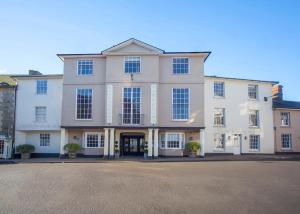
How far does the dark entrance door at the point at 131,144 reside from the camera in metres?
27.5

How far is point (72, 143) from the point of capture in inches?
1009

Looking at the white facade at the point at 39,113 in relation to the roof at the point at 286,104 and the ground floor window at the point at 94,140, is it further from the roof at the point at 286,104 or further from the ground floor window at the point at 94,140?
the roof at the point at 286,104

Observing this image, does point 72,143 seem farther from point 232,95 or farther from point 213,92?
point 232,95

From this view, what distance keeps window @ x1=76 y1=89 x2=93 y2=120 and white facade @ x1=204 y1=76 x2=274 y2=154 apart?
11.8 m

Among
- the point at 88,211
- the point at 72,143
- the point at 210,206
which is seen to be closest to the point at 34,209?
the point at 88,211

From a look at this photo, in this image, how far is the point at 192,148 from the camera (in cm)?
2511

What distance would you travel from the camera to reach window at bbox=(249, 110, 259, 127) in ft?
96.1

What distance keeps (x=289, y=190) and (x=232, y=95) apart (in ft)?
64.8

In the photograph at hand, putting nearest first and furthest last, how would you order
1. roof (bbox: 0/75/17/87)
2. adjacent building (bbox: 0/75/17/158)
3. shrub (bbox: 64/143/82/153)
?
shrub (bbox: 64/143/82/153)
adjacent building (bbox: 0/75/17/158)
roof (bbox: 0/75/17/87)

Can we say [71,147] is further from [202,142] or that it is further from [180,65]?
[180,65]

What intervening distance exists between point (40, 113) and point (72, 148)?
17.4 ft

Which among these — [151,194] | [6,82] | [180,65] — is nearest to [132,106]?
[180,65]

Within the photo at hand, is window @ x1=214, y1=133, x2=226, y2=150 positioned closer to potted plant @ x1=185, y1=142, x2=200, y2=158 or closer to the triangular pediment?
potted plant @ x1=185, y1=142, x2=200, y2=158

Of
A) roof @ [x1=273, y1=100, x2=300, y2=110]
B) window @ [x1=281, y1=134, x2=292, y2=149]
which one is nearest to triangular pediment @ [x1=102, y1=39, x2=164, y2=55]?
roof @ [x1=273, y1=100, x2=300, y2=110]
